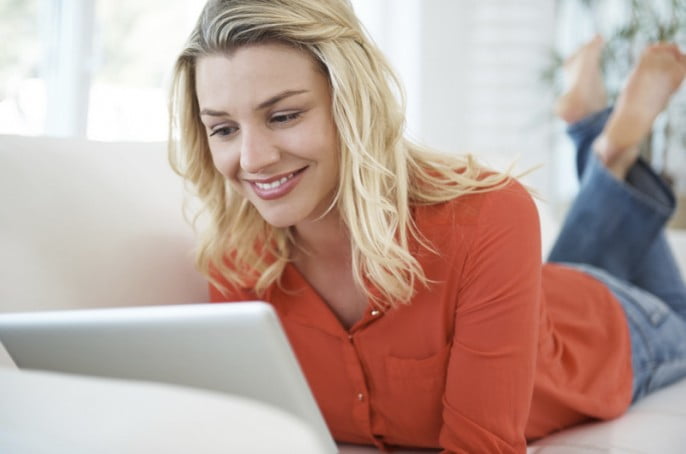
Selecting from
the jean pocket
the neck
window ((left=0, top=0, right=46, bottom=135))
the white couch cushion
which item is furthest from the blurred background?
the white couch cushion

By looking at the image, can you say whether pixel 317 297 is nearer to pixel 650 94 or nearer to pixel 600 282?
pixel 600 282

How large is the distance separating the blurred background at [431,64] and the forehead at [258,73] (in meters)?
1.07

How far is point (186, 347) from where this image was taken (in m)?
0.73

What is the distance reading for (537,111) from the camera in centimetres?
434

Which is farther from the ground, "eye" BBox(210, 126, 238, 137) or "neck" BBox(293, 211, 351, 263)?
"eye" BBox(210, 126, 238, 137)

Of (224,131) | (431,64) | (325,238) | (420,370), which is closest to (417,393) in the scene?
(420,370)

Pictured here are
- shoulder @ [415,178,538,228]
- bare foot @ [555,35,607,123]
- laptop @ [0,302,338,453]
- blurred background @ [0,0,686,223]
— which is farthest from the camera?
blurred background @ [0,0,686,223]

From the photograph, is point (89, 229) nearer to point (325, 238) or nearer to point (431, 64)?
point (325, 238)

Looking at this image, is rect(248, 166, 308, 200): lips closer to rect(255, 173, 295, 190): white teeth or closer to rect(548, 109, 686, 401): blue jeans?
rect(255, 173, 295, 190): white teeth

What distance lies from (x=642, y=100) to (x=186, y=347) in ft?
5.91

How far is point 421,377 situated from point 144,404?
2.57 feet

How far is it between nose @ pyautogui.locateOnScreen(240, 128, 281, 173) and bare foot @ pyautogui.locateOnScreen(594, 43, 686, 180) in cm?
129

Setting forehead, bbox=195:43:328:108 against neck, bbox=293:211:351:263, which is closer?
forehead, bbox=195:43:328:108

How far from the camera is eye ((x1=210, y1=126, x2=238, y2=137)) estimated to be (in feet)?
4.10
